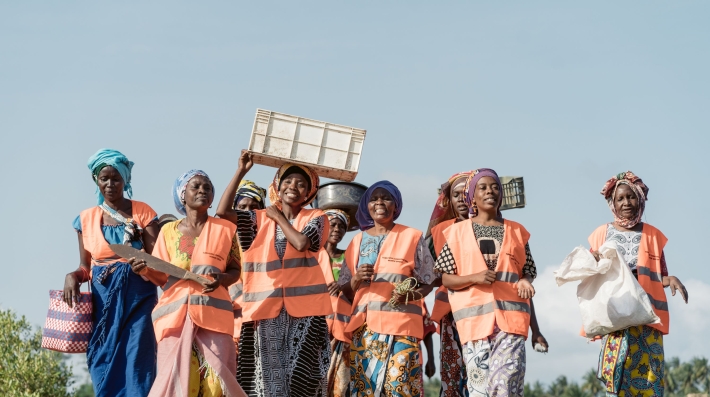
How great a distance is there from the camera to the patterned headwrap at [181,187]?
8.17 meters

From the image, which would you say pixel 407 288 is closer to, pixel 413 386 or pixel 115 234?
pixel 413 386

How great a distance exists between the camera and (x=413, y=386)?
27.5ft

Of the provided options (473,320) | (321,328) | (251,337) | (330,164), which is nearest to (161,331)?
(251,337)

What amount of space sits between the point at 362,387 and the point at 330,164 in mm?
1997

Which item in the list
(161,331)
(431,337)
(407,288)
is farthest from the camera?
(431,337)

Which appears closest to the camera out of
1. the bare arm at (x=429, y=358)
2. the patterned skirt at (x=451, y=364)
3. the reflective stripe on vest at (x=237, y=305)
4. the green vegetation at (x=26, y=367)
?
the patterned skirt at (x=451, y=364)

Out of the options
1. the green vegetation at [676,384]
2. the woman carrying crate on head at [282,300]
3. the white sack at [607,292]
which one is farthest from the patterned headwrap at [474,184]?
the green vegetation at [676,384]

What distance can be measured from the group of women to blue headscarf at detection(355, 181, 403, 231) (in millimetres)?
15

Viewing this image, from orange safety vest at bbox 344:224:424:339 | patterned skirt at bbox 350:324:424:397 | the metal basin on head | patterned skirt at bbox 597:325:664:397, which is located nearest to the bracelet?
orange safety vest at bbox 344:224:424:339

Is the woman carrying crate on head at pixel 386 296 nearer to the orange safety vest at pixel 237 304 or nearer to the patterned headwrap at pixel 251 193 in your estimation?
the orange safety vest at pixel 237 304

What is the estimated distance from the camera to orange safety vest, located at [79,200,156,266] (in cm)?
850

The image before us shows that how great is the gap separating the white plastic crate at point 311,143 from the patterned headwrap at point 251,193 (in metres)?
1.52

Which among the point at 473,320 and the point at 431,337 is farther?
the point at 431,337

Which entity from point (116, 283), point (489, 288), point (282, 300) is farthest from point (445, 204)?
point (116, 283)
